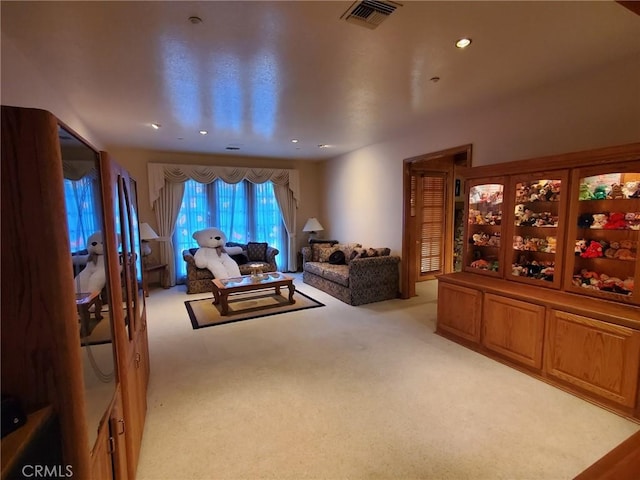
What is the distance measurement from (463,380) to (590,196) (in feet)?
6.11

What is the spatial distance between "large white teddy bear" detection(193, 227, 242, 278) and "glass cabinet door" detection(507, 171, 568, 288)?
4249 millimetres

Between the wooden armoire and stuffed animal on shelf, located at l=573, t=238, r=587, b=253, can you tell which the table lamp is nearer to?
the wooden armoire

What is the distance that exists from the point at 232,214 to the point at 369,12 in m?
5.44

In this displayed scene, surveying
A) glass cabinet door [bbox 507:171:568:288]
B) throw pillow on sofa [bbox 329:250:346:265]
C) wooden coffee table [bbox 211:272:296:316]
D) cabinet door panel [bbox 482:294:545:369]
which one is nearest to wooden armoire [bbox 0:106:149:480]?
cabinet door panel [bbox 482:294:545:369]

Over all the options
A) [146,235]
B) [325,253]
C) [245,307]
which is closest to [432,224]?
[325,253]

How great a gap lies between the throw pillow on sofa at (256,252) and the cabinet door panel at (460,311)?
386 cm

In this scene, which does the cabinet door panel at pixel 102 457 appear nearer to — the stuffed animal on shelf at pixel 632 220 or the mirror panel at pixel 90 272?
the mirror panel at pixel 90 272

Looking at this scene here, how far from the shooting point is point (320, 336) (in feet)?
12.1

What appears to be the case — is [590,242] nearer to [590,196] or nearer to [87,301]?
[590,196]

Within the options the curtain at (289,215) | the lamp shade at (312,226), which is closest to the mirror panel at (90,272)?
the lamp shade at (312,226)

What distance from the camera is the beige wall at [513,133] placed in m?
2.67

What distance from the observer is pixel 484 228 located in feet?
12.0

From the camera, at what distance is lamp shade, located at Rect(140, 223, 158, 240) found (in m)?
5.60

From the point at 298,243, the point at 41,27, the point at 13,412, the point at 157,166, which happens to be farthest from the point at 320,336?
the point at 157,166
